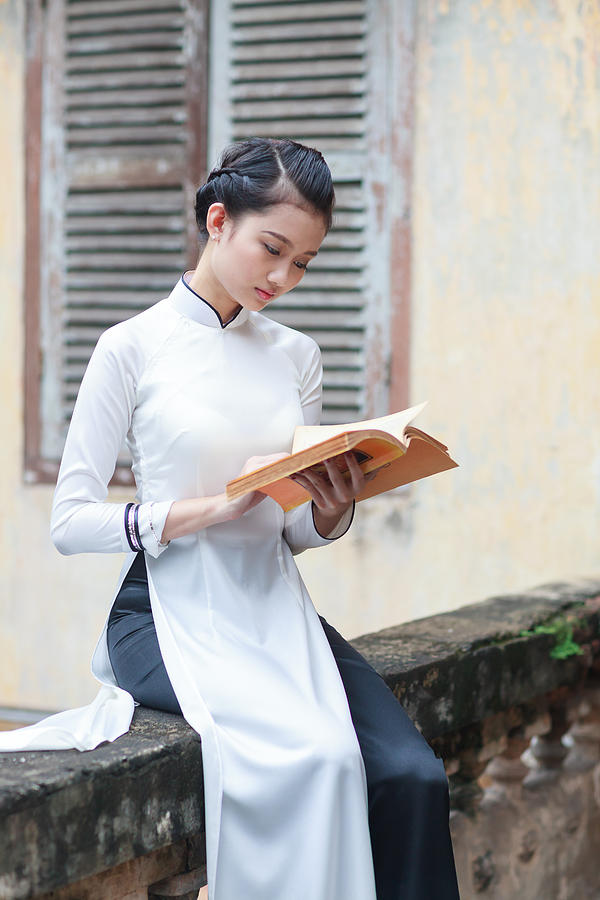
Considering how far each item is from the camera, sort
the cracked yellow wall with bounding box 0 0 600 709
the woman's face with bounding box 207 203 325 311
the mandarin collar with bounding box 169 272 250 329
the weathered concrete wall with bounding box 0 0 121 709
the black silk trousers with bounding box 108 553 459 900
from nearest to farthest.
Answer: the black silk trousers with bounding box 108 553 459 900 → the woman's face with bounding box 207 203 325 311 → the mandarin collar with bounding box 169 272 250 329 → the cracked yellow wall with bounding box 0 0 600 709 → the weathered concrete wall with bounding box 0 0 121 709

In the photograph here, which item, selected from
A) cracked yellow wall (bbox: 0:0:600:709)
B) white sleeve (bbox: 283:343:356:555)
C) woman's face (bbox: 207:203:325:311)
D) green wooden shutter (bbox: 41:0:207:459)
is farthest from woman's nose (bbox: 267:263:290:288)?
green wooden shutter (bbox: 41:0:207:459)

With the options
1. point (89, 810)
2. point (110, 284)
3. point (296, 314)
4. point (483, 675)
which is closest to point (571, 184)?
point (296, 314)

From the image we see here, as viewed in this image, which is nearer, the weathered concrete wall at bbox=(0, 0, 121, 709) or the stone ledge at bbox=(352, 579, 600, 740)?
the stone ledge at bbox=(352, 579, 600, 740)

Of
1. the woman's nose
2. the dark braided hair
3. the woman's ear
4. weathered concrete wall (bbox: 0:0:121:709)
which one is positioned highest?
the dark braided hair

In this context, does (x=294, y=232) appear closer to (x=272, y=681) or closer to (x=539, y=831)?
(x=272, y=681)

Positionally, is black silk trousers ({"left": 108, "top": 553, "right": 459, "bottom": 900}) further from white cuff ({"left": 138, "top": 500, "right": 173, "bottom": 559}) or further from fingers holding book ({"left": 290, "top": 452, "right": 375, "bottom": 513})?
fingers holding book ({"left": 290, "top": 452, "right": 375, "bottom": 513})

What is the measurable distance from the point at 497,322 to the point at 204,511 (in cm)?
268

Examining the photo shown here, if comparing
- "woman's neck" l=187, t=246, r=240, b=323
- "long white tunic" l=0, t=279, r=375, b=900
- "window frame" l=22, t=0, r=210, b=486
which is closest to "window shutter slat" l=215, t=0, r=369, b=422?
"window frame" l=22, t=0, r=210, b=486

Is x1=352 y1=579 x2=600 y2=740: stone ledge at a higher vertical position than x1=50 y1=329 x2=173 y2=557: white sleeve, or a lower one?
lower

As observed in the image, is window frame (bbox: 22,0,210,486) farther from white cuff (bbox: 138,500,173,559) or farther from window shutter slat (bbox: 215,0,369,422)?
white cuff (bbox: 138,500,173,559)

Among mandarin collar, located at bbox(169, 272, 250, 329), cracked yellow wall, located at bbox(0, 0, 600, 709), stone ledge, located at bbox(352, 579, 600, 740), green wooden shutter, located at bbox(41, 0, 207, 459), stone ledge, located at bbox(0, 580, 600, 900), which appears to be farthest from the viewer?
green wooden shutter, located at bbox(41, 0, 207, 459)

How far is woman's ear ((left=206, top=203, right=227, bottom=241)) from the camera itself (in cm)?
196

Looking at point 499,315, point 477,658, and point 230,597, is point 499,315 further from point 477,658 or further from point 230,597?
point 230,597

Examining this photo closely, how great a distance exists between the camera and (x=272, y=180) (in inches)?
75.4
